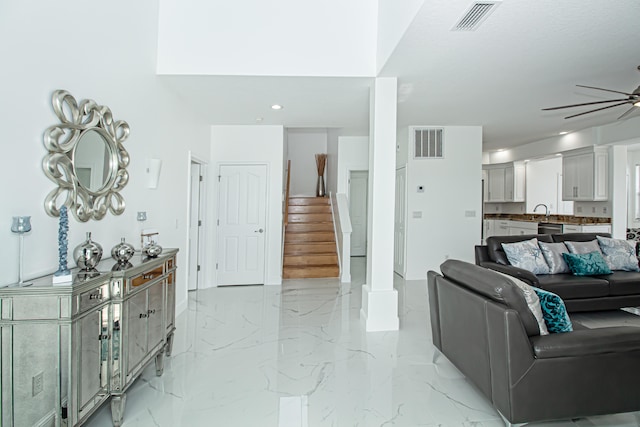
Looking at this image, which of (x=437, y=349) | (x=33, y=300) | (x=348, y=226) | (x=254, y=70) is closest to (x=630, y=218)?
(x=348, y=226)

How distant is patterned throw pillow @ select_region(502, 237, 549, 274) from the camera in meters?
4.24

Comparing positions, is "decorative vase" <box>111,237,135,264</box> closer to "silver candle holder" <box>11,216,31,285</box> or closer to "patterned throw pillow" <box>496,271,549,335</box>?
"silver candle holder" <box>11,216,31,285</box>

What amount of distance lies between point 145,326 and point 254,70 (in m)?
2.64

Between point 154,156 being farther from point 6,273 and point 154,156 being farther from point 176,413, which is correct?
point 176,413

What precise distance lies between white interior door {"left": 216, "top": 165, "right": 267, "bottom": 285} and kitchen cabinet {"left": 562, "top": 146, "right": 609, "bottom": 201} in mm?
5998

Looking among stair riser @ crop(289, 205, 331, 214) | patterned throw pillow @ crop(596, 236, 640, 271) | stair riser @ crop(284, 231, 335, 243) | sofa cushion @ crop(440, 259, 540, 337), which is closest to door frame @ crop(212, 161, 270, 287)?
stair riser @ crop(284, 231, 335, 243)

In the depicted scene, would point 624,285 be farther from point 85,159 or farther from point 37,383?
→ point 85,159

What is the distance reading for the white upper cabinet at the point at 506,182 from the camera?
8094 mm

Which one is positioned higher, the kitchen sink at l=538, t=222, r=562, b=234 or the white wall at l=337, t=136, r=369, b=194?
the white wall at l=337, t=136, r=369, b=194

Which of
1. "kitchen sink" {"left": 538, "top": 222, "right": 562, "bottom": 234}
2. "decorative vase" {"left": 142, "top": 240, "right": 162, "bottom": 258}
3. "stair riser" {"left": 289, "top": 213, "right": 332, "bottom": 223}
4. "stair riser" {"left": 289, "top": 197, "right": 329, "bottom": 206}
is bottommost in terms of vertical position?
"decorative vase" {"left": 142, "top": 240, "right": 162, "bottom": 258}

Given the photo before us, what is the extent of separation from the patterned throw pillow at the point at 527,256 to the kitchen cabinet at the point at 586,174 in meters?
3.05

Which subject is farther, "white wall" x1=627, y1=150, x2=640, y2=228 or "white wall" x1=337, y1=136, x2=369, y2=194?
"white wall" x1=627, y1=150, x2=640, y2=228

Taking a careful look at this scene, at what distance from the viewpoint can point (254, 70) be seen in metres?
3.55

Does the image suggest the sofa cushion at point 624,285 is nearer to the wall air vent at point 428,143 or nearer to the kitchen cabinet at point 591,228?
the kitchen cabinet at point 591,228
